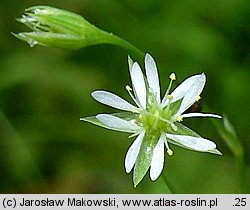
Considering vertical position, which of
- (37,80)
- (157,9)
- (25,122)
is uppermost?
(157,9)

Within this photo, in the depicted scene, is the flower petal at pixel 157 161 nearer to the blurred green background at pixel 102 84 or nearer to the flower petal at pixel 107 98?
the flower petal at pixel 107 98

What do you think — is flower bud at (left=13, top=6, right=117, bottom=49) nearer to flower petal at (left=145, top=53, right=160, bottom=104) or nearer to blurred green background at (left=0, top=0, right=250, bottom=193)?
flower petal at (left=145, top=53, right=160, bottom=104)

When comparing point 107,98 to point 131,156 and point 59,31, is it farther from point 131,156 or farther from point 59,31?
point 59,31

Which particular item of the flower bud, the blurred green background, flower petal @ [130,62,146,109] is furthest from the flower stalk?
the blurred green background

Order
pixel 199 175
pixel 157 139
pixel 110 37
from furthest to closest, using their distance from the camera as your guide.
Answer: pixel 199 175 < pixel 110 37 < pixel 157 139
